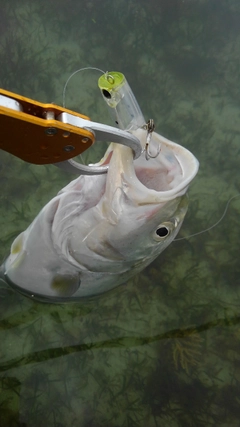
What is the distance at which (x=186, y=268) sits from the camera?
3594 mm

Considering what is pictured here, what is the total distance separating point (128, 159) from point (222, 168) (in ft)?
7.38

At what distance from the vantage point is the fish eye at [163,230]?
1.94m

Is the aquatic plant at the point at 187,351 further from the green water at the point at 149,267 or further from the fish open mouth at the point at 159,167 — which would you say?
the fish open mouth at the point at 159,167

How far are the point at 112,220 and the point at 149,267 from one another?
1653 millimetres

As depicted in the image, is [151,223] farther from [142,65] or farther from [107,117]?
[142,65]

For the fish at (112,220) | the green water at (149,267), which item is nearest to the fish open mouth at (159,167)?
the fish at (112,220)

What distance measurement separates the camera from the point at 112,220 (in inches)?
76.2

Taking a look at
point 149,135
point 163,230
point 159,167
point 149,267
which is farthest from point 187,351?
point 149,135

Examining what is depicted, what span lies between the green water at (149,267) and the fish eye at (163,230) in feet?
4.94

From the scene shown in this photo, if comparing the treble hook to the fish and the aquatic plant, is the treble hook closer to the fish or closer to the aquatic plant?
the fish

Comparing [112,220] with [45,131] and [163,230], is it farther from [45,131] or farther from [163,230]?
[45,131]

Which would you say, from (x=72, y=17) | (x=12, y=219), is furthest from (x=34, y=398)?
(x=72, y=17)

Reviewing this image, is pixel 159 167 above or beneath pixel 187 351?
above

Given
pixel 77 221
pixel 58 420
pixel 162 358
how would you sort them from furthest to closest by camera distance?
pixel 162 358
pixel 58 420
pixel 77 221
